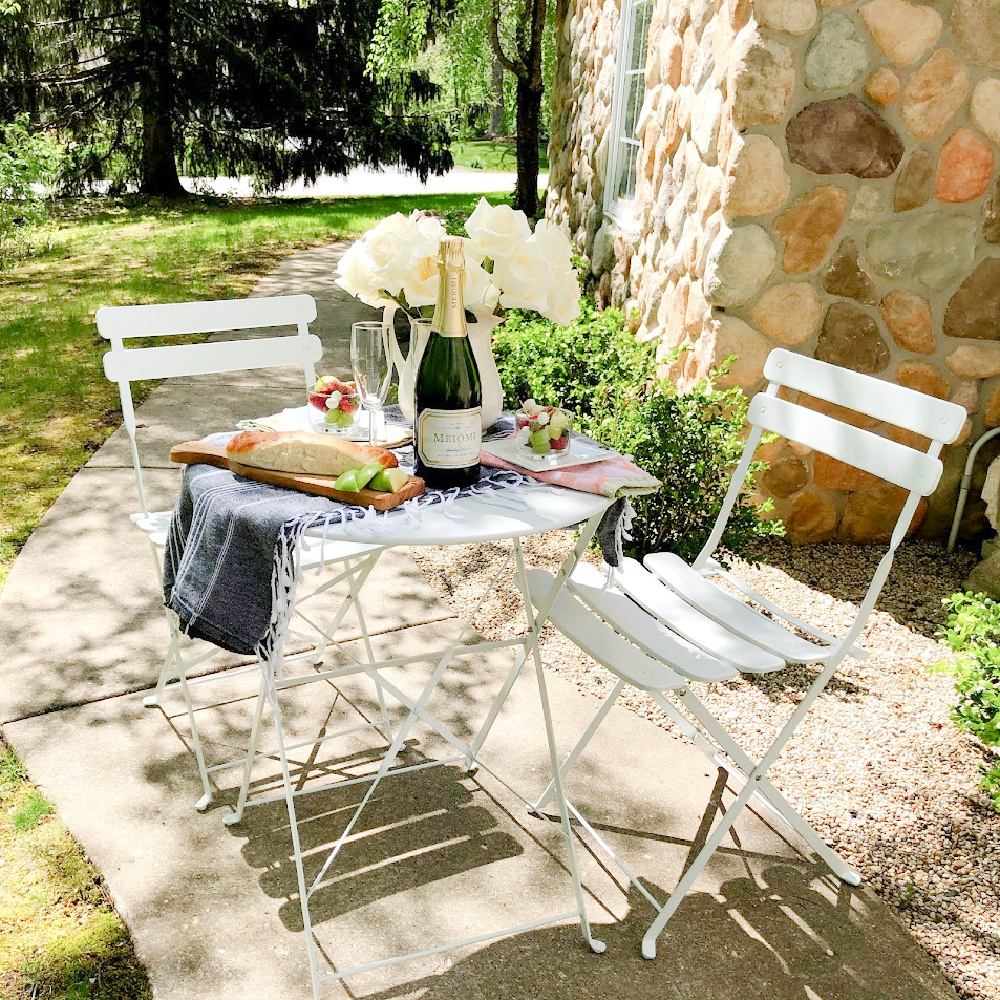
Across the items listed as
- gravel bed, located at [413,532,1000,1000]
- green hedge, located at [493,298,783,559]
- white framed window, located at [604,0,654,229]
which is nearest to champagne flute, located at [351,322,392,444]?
gravel bed, located at [413,532,1000,1000]

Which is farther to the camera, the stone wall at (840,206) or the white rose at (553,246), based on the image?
the stone wall at (840,206)

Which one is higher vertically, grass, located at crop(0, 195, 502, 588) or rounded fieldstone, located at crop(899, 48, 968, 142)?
rounded fieldstone, located at crop(899, 48, 968, 142)

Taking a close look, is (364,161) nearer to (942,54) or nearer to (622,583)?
(942,54)

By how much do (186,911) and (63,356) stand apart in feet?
18.0

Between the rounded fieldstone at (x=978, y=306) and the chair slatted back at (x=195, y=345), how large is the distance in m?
2.58

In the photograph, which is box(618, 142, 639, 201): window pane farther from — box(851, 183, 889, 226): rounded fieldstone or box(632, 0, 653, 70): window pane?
box(851, 183, 889, 226): rounded fieldstone

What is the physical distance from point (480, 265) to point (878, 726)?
75.6 inches

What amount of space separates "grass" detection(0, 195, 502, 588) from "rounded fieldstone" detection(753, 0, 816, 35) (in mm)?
3486

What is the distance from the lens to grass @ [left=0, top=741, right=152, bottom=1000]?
205 cm

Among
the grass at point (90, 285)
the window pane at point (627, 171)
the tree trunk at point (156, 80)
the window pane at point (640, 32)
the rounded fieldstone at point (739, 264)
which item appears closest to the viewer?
the rounded fieldstone at point (739, 264)

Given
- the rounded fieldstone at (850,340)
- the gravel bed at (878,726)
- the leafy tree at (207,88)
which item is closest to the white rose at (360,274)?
the gravel bed at (878,726)

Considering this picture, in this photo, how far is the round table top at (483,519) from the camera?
6.24 feet

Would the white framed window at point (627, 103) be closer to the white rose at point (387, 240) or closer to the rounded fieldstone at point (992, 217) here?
the rounded fieldstone at point (992, 217)

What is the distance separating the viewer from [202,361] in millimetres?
2928
